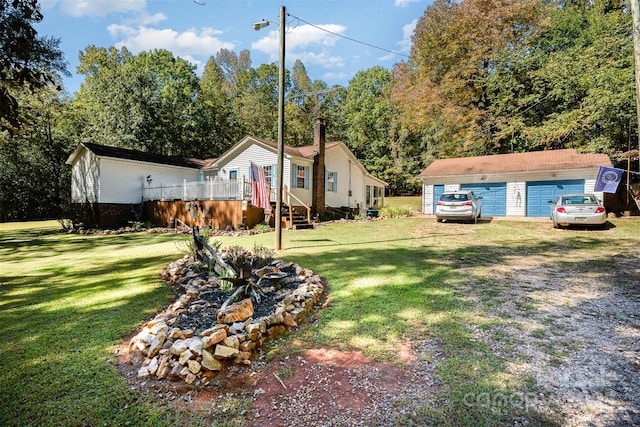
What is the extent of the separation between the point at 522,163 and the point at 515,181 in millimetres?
1227

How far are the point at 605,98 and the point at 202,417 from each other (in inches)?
716

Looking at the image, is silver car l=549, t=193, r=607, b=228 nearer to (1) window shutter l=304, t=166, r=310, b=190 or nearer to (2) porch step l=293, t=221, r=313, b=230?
(2) porch step l=293, t=221, r=313, b=230

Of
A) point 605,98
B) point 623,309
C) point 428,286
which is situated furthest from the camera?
point 605,98

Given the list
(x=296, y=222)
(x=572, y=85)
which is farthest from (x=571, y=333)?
(x=572, y=85)

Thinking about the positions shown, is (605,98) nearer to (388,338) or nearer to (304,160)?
(304,160)

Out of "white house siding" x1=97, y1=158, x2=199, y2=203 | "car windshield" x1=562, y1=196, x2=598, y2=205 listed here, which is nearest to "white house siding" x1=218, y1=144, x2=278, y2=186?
"white house siding" x1=97, y1=158, x2=199, y2=203

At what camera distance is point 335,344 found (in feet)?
10.7

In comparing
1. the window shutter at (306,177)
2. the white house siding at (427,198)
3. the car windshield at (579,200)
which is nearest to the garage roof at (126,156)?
the window shutter at (306,177)

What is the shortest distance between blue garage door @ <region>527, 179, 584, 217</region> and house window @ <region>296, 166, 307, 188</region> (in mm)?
12977

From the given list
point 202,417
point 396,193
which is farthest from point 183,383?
point 396,193

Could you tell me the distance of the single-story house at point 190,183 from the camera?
1502 centimetres

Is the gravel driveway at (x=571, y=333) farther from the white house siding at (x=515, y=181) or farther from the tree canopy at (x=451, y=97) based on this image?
the white house siding at (x=515, y=181)

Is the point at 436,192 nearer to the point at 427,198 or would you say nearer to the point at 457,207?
the point at 427,198

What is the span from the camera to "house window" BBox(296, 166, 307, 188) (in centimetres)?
1791
